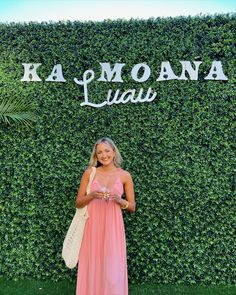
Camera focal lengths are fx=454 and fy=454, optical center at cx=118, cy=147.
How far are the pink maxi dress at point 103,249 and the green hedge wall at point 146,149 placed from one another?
1.25 m

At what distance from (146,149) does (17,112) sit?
69.1 inches

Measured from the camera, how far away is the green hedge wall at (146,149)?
19.2ft

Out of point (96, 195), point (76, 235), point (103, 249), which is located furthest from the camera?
point (76, 235)

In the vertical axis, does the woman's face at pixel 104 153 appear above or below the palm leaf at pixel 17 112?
below

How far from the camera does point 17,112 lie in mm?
5945

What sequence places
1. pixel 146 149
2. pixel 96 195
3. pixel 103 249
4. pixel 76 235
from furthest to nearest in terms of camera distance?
pixel 146 149
pixel 76 235
pixel 103 249
pixel 96 195

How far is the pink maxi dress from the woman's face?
0.16 meters

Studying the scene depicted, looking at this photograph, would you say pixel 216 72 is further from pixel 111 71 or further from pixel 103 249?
pixel 103 249

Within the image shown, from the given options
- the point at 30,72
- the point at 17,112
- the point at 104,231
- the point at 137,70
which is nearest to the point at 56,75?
the point at 30,72

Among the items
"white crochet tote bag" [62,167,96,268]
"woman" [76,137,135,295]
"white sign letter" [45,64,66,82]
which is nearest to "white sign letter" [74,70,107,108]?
"white sign letter" [45,64,66,82]

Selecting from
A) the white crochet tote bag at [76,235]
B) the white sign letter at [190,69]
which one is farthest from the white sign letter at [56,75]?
the white crochet tote bag at [76,235]

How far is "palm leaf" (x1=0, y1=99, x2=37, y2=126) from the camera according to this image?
19.3 feet

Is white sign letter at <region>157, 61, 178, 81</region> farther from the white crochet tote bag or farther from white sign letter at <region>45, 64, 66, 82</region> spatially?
the white crochet tote bag

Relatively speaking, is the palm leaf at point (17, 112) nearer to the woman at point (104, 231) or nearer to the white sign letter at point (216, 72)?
the woman at point (104, 231)
